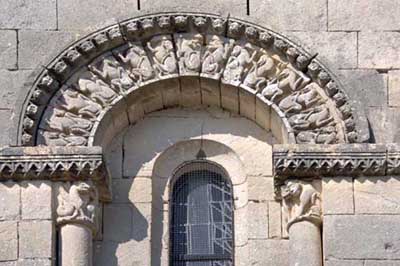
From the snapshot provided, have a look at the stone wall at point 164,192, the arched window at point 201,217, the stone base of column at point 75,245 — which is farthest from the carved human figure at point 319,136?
the stone base of column at point 75,245

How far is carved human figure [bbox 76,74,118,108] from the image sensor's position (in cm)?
1628

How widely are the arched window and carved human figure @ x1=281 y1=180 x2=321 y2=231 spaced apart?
1.94ft

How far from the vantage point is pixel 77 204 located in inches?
627

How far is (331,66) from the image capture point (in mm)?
16312

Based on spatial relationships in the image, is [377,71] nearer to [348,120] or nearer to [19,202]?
[348,120]

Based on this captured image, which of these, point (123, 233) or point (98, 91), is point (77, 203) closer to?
point (123, 233)

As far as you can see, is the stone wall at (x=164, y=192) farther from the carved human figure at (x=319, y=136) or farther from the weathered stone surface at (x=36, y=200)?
the weathered stone surface at (x=36, y=200)

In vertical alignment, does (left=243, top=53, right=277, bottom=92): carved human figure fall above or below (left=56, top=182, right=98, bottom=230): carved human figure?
above

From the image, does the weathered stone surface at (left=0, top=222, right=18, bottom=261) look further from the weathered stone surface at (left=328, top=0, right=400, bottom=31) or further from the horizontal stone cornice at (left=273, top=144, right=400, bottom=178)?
the weathered stone surface at (left=328, top=0, right=400, bottom=31)

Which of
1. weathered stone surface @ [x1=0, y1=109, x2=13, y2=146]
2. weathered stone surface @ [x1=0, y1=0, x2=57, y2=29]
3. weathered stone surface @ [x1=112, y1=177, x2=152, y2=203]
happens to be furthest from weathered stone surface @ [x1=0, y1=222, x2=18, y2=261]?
weathered stone surface @ [x1=0, y1=0, x2=57, y2=29]

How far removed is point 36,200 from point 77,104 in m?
0.87

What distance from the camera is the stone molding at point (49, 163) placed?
15938 mm

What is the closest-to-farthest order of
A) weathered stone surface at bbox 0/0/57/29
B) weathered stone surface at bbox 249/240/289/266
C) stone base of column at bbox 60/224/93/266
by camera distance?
stone base of column at bbox 60/224/93/266
weathered stone surface at bbox 249/240/289/266
weathered stone surface at bbox 0/0/57/29

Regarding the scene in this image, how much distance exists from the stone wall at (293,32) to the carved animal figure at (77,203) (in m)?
0.75
